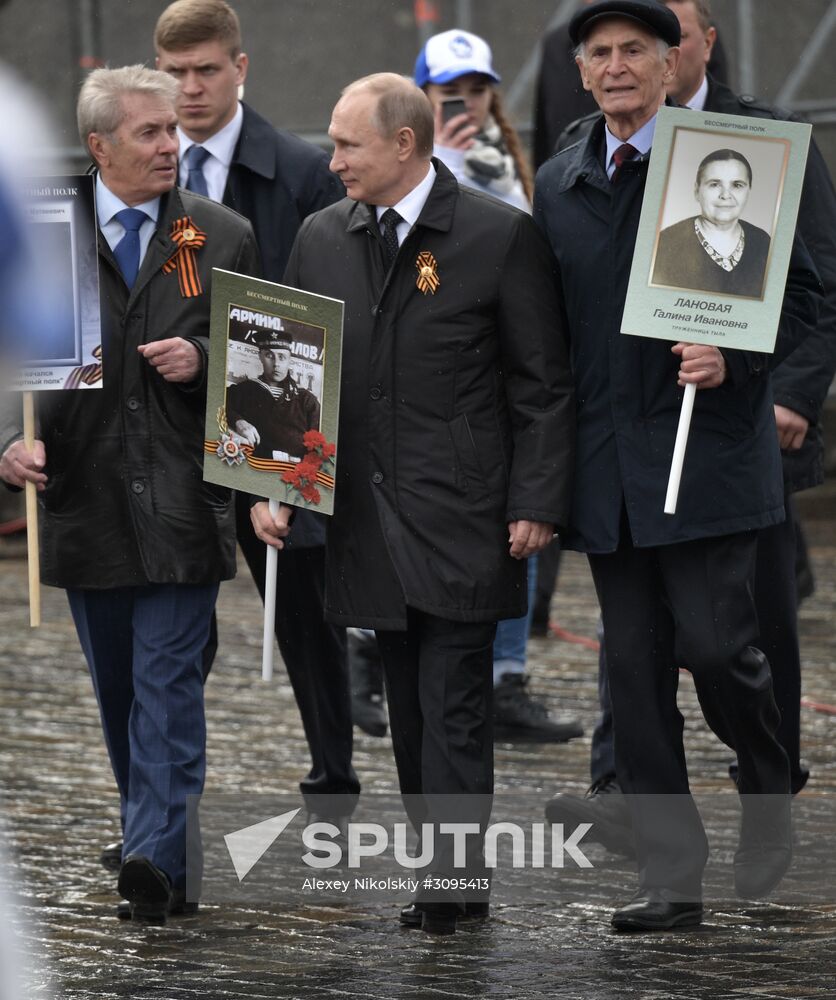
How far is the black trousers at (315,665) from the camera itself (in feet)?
21.9

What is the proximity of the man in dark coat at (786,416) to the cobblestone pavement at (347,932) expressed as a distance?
0.22 metres

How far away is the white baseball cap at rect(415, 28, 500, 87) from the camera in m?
8.51

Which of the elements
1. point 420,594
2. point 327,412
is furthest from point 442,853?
point 327,412

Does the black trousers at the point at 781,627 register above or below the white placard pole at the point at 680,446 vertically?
below

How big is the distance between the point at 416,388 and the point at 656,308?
2.07 feet

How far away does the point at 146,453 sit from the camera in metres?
5.89

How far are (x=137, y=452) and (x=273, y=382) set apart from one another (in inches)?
19.2

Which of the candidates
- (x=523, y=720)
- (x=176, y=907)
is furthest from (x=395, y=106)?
(x=523, y=720)

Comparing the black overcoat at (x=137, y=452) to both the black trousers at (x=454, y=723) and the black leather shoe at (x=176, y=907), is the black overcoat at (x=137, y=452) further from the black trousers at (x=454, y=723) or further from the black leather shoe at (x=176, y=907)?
the black leather shoe at (x=176, y=907)

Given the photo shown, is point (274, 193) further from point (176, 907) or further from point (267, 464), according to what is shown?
point (176, 907)

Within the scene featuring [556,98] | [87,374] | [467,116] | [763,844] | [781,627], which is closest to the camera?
[87,374]

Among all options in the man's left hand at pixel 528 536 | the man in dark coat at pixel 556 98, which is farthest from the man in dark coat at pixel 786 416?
the man in dark coat at pixel 556 98

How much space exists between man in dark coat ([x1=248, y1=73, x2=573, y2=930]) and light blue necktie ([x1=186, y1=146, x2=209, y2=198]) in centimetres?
113

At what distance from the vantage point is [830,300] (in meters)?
6.11
